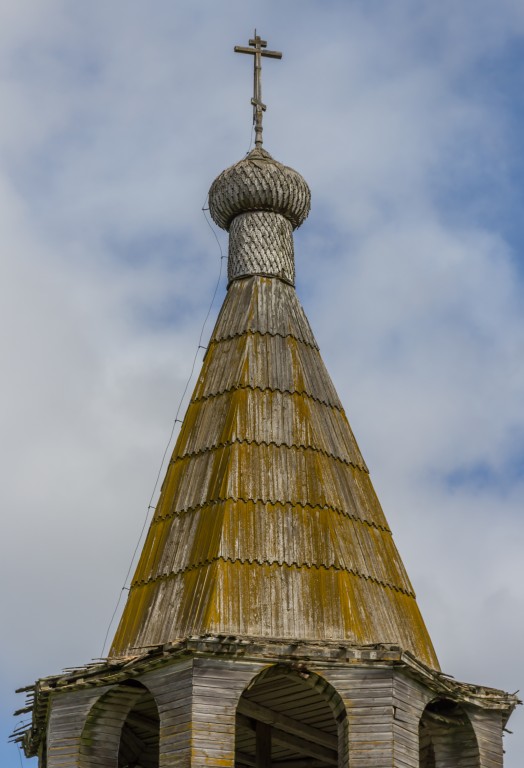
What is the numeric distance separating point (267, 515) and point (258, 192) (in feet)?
18.7

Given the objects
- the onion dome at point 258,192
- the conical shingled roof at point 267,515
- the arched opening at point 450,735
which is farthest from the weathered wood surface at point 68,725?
the onion dome at point 258,192

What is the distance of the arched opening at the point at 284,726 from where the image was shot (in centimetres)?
2747

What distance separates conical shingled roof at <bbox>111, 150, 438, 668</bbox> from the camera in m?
26.2

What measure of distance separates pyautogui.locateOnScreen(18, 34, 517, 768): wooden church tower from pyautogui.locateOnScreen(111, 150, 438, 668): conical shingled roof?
2 cm

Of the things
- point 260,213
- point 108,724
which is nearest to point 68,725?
point 108,724

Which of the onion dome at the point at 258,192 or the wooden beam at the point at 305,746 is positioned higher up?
the onion dome at the point at 258,192

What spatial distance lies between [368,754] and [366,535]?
366 cm

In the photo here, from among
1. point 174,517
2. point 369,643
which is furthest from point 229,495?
point 369,643

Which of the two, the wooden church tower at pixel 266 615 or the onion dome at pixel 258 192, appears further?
the onion dome at pixel 258 192

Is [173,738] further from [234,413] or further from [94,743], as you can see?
[234,413]

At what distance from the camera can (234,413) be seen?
28141mm

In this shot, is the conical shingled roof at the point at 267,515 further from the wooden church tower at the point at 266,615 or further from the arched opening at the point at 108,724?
the arched opening at the point at 108,724

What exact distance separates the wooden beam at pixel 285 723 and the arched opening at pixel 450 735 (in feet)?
7.22

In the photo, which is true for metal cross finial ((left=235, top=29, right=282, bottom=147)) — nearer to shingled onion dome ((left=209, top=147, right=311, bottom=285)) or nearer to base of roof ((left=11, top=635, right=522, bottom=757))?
shingled onion dome ((left=209, top=147, right=311, bottom=285))
